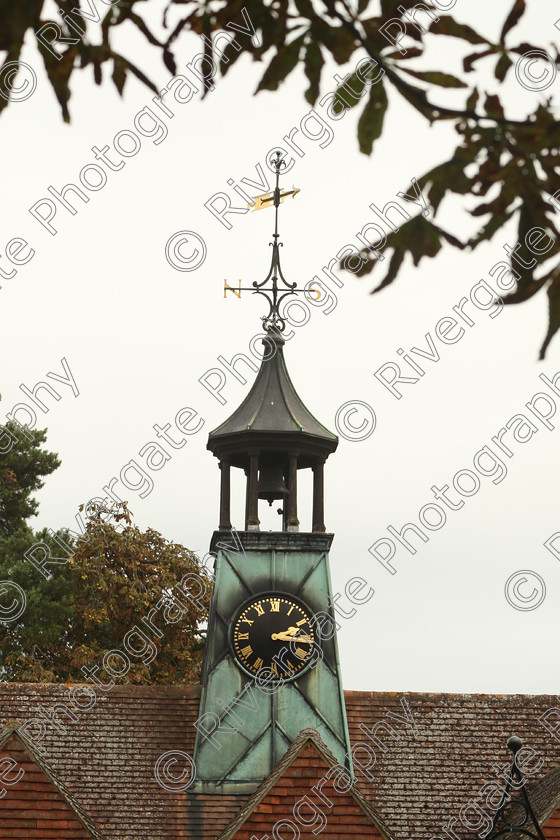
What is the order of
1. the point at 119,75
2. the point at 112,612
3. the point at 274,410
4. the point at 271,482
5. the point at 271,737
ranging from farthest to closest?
the point at 112,612 → the point at 274,410 → the point at 271,482 → the point at 271,737 → the point at 119,75

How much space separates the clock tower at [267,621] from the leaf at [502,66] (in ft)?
51.7

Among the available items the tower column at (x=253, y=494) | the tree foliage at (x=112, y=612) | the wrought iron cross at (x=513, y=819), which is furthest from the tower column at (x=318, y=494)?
the tree foliage at (x=112, y=612)

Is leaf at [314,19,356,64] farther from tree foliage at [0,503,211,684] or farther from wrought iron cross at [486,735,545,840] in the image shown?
tree foliage at [0,503,211,684]

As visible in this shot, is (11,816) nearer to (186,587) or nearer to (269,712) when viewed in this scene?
(269,712)

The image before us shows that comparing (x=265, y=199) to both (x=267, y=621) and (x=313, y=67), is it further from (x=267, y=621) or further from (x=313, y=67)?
(x=313, y=67)

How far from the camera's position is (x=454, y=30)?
319cm

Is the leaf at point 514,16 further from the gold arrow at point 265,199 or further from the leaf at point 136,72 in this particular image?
the gold arrow at point 265,199

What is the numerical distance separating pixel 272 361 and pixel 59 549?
12357 millimetres

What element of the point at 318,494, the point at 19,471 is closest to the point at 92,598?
the point at 19,471

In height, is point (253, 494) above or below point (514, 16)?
above

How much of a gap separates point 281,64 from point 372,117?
0.30 metres

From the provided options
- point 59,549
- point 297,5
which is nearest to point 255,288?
point 59,549

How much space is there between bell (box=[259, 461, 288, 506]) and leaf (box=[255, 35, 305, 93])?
16.8 metres

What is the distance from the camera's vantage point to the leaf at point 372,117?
340 cm
